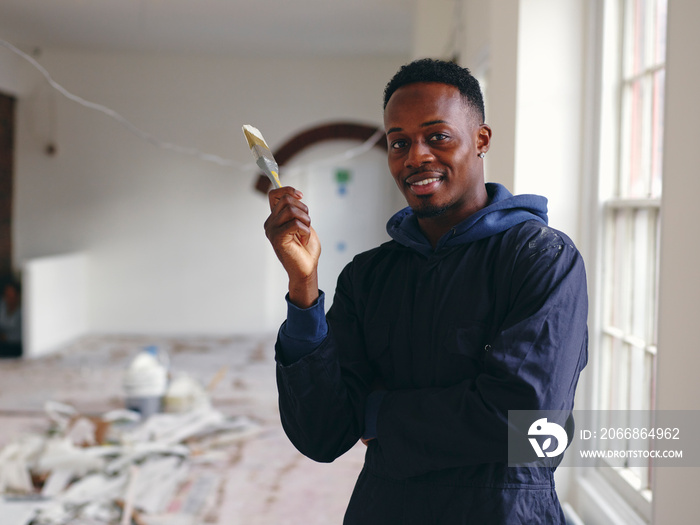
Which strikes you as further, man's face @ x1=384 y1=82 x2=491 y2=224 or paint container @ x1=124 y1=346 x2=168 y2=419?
paint container @ x1=124 y1=346 x2=168 y2=419

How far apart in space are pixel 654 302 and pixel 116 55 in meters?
7.51

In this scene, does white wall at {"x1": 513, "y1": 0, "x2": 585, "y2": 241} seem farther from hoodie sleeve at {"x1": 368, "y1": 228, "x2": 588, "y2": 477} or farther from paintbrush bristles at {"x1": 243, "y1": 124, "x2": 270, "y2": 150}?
paintbrush bristles at {"x1": 243, "y1": 124, "x2": 270, "y2": 150}

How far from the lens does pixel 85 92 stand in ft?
26.2

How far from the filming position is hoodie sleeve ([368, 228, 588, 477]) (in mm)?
1023

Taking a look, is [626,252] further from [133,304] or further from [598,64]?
[133,304]

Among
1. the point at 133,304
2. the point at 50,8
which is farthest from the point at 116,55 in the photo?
the point at 133,304

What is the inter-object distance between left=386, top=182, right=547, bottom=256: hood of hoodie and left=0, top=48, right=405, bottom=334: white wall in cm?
700

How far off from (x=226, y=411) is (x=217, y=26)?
151 inches

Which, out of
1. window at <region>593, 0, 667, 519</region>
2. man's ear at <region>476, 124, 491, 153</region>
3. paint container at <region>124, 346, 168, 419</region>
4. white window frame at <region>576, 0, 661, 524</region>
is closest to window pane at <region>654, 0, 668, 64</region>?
window at <region>593, 0, 667, 519</region>

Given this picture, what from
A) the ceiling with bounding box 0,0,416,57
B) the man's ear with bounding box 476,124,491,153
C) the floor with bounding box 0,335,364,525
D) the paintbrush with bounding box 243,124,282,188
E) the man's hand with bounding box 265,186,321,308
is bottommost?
the floor with bounding box 0,335,364,525

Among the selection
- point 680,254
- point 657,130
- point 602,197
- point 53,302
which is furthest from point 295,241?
point 53,302

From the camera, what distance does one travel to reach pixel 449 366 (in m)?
1.11

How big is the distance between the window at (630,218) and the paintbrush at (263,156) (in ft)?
3.57

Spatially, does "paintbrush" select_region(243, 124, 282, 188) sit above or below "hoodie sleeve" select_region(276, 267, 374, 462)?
above
